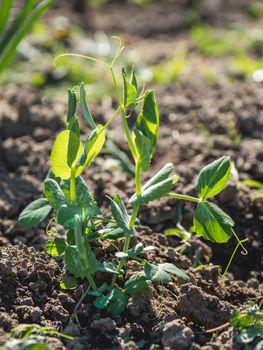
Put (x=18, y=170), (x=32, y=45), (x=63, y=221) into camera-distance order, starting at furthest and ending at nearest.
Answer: (x=32, y=45) → (x=18, y=170) → (x=63, y=221)

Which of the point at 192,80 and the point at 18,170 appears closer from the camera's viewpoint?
the point at 18,170

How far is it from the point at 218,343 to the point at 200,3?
413 centimetres

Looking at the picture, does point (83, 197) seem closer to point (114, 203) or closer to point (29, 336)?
point (114, 203)

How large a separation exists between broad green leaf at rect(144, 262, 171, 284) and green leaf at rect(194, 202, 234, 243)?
16cm

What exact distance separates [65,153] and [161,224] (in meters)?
0.85

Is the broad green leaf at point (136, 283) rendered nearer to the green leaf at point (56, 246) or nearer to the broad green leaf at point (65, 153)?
the green leaf at point (56, 246)

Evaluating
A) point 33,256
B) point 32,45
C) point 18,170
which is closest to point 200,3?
point 32,45

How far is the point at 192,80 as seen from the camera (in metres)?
4.05

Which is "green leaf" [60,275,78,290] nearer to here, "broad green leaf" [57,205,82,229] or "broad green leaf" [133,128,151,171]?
"broad green leaf" [57,205,82,229]

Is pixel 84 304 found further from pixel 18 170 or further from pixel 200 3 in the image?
pixel 200 3

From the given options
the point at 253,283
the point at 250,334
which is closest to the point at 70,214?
the point at 250,334

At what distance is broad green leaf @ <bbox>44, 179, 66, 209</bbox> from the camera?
1.89 meters

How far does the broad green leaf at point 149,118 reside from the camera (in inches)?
75.0

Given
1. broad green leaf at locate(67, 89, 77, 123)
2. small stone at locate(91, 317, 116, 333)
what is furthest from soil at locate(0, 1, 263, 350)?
broad green leaf at locate(67, 89, 77, 123)
